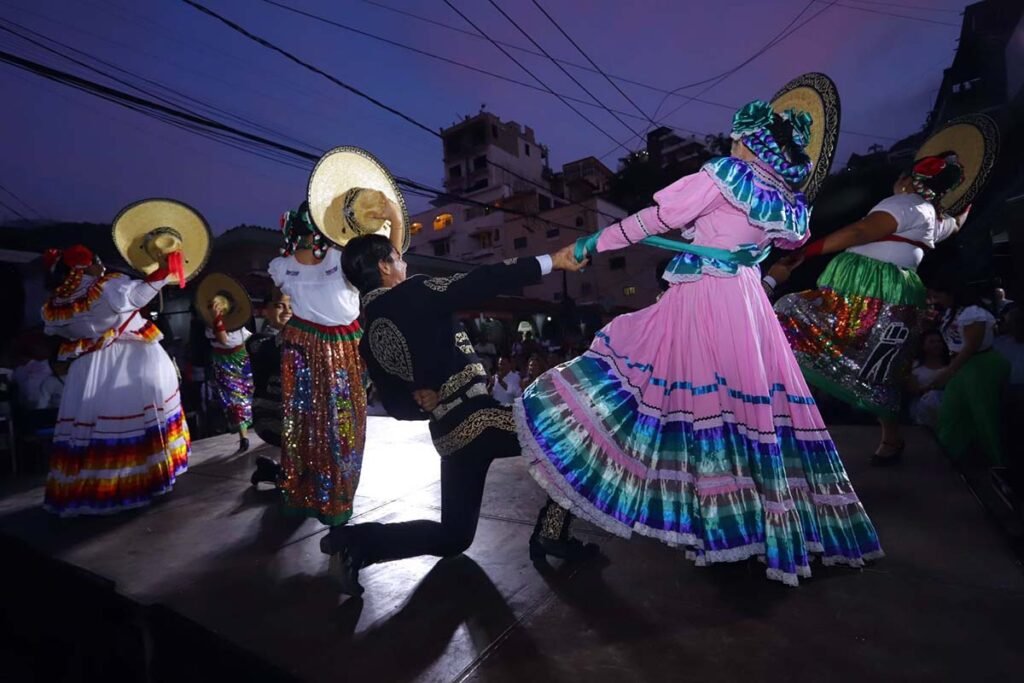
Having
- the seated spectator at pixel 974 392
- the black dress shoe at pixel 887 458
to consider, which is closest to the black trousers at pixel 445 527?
the black dress shoe at pixel 887 458

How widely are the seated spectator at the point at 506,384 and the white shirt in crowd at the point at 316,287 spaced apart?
16.2 ft

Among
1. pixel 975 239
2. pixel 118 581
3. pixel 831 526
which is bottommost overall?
pixel 118 581

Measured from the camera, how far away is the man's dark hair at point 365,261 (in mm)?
2211

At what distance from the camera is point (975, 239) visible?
1400 centimetres

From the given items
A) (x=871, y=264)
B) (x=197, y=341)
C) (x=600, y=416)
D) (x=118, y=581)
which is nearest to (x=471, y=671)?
(x=600, y=416)

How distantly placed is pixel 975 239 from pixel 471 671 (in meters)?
18.3

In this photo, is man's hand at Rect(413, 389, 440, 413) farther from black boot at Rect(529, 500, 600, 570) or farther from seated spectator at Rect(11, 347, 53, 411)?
seated spectator at Rect(11, 347, 53, 411)

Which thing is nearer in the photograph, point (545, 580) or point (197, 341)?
point (545, 580)

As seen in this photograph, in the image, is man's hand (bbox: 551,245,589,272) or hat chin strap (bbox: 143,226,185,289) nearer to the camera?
man's hand (bbox: 551,245,589,272)

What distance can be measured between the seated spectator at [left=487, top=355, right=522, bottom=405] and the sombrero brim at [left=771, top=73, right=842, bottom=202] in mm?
5936

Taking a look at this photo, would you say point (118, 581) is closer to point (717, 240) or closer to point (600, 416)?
point (600, 416)

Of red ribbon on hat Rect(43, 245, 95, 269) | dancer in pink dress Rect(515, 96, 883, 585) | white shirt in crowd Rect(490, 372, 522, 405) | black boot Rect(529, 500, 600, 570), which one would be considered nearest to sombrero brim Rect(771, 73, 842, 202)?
dancer in pink dress Rect(515, 96, 883, 585)

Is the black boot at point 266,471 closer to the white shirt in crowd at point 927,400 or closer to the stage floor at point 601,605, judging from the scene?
the stage floor at point 601,605

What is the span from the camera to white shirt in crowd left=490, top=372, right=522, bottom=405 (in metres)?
8.13
